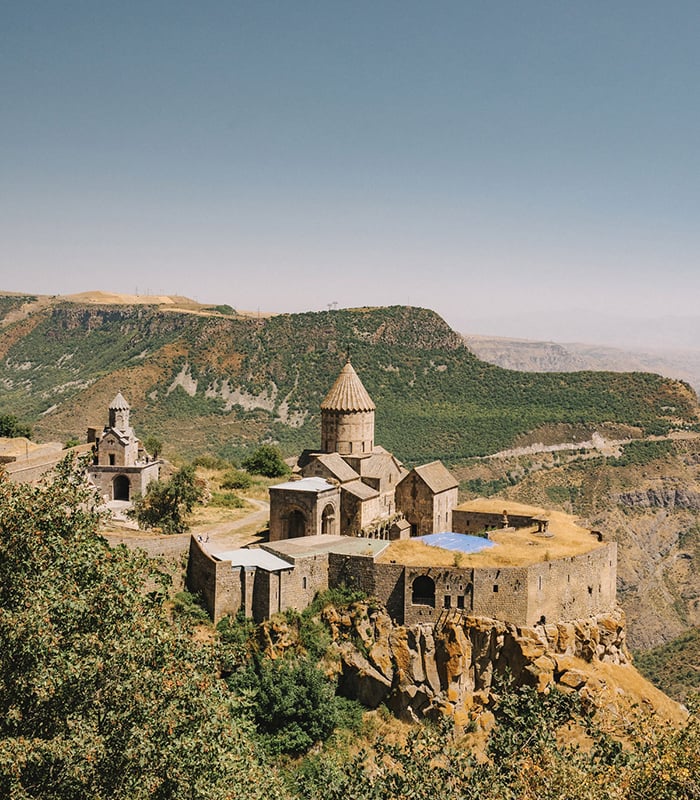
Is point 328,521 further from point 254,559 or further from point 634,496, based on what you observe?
point 634,496

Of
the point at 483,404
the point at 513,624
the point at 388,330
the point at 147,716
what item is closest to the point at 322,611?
the point at 513,624

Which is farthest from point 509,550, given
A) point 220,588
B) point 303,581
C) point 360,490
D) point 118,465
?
point 118,465

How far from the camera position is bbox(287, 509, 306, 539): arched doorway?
3028cm

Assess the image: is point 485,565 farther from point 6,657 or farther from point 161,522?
point 6,657

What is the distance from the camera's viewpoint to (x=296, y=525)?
30.5m

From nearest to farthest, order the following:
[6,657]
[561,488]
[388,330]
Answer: [6,657] < [561,488] < [388,330]

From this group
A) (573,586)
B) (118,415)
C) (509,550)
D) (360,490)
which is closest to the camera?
(573,586)

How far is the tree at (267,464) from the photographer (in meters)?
47.6

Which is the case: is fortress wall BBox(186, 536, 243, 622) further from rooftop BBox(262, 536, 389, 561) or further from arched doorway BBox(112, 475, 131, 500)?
arched doorway BBox(112, 475, 131, 500)

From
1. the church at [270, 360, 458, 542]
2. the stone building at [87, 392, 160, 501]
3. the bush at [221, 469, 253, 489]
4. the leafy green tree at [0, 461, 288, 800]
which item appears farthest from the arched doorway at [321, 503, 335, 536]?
the leafy green tree at [0, 461, 288, 800]

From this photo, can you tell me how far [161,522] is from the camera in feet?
107

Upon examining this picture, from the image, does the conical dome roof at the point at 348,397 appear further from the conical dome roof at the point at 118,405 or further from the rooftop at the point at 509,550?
the conical dome roof at the point at 118,405

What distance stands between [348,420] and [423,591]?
11.0 meters

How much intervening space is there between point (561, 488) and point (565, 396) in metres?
19.8
